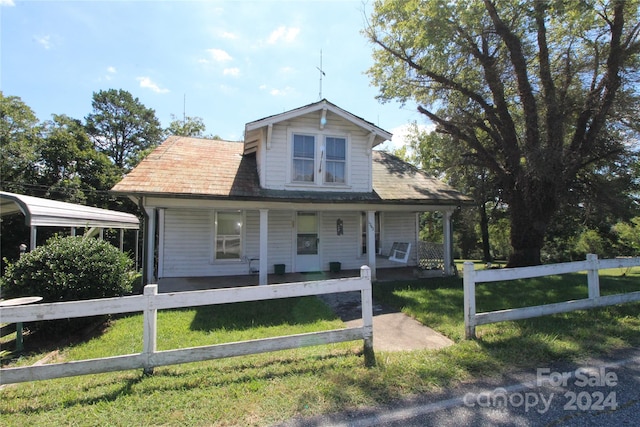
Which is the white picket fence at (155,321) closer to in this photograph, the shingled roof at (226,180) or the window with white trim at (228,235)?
the shingled roof at (226,180)

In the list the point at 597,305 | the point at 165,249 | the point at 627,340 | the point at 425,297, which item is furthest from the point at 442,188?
the point at 165,249

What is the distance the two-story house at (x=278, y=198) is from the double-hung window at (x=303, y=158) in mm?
33

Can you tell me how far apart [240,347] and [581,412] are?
141 inches

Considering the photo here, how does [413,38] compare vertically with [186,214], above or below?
above

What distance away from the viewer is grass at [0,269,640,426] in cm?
308

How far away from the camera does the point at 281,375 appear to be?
3.78 meters

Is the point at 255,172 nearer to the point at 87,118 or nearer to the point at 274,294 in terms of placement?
the point at 274,294

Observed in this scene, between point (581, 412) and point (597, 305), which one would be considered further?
point (597, 305)

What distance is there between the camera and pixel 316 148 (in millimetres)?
10562

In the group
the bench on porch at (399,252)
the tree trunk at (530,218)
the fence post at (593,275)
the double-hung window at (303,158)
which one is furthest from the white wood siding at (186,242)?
the tree trunk at (530,218)

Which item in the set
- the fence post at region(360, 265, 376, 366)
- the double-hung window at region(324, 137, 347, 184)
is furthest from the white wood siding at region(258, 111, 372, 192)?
the fence post at region(360, 265, 376, 366)

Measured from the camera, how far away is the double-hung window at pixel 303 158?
34.3ft

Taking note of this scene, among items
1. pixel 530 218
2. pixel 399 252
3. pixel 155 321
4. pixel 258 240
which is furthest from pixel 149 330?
pixel 530 218

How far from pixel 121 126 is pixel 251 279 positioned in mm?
33681
